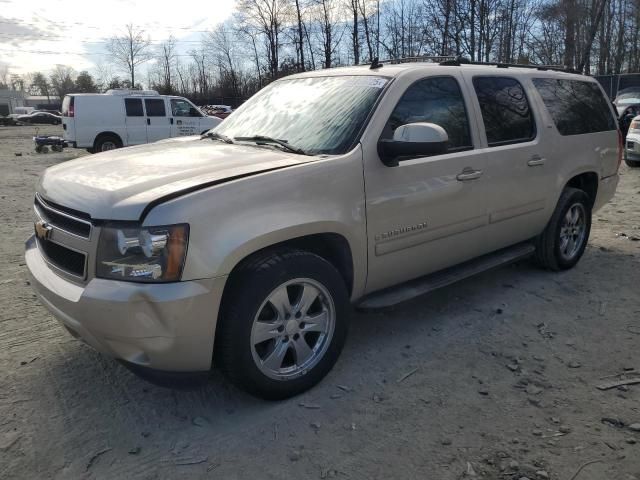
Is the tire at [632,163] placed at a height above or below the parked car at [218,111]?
below

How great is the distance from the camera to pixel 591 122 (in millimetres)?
5203

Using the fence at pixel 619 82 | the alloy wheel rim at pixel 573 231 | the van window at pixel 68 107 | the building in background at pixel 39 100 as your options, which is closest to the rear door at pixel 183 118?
the van window at pixel 68 107

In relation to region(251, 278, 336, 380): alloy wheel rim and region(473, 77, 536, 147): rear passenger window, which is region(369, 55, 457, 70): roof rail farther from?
region(251, 278, 336, 380): alloy wheel rim

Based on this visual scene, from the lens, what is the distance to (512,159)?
423 centimetres

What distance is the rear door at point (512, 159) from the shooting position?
4102 millimetres

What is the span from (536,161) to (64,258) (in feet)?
12.0

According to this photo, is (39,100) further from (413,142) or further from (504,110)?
(413,142)

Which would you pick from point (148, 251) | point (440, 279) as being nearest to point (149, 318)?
point (148, 251)

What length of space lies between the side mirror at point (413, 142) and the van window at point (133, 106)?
51.6ft

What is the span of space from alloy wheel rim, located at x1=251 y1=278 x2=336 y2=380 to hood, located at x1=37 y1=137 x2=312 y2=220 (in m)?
0.71

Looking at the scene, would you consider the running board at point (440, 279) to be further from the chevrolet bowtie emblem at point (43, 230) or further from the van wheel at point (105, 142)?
the van wheel at point (105, 142)

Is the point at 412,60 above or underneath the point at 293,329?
above

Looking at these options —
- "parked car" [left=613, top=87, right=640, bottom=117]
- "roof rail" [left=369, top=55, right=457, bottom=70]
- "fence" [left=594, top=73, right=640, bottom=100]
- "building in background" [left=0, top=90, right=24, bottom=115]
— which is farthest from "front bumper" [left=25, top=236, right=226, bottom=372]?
"building in background" [left=0, top=90, right=24, bottom=115]

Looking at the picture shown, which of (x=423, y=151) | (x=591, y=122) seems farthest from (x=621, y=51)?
(x=423, y=151)
